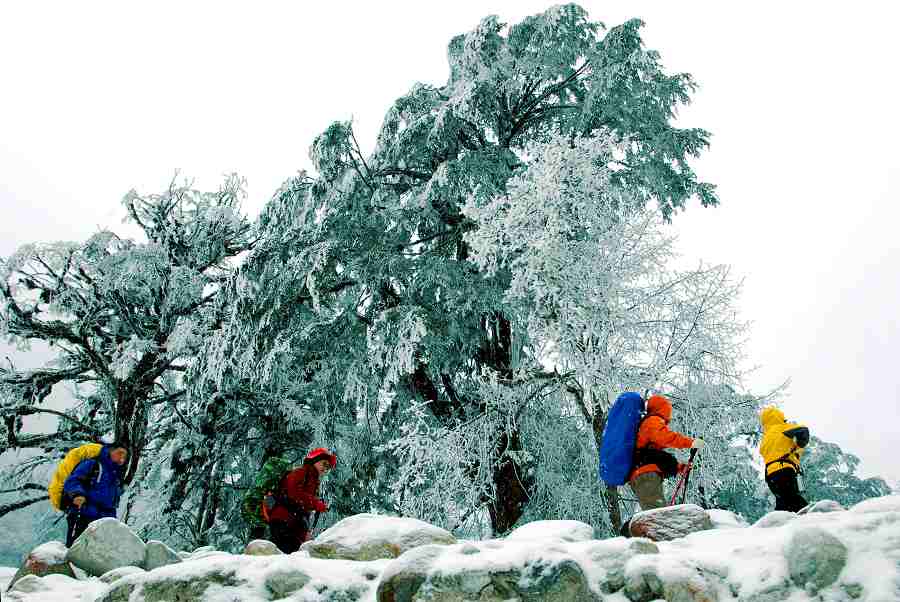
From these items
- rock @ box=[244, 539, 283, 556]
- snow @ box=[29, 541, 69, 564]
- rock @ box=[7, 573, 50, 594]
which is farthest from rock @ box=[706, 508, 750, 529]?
snow @ box=[29, 541, 69, 564]

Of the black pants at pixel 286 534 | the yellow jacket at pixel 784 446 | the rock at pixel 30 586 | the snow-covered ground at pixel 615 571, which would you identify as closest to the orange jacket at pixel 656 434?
the snow-covered ground at pixel 615 571

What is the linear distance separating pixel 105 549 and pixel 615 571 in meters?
4.37

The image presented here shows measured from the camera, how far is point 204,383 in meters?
11.1

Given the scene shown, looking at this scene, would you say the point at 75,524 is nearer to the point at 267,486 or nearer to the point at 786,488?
the point at 267,486

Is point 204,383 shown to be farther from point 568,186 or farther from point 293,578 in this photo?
point 293,578

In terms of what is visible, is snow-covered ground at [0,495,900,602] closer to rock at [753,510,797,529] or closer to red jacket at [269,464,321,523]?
rock at [753,510,797,529]

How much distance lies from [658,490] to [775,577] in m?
2.17

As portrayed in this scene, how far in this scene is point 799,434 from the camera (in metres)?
5.81

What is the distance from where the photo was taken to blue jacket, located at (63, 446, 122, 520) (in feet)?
22.6

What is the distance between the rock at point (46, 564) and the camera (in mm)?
5414

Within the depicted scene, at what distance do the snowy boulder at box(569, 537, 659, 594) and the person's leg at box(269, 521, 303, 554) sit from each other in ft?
12.6

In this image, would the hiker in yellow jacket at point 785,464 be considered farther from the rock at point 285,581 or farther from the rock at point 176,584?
the rock at point 176,584

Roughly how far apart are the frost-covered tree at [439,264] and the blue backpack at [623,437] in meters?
3.93

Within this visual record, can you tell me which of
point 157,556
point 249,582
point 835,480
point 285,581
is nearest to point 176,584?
point 249,582
